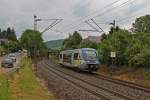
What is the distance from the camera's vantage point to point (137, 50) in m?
40.1

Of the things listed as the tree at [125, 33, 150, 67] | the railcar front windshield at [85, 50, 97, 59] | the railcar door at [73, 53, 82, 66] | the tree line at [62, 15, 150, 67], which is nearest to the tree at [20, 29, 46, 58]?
the railcar door at [73, 53, 82, 66]

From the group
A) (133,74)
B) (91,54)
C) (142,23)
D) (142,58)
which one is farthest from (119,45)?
(142,23)

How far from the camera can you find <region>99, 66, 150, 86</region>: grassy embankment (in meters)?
33.5

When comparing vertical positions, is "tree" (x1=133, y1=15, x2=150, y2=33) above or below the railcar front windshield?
above

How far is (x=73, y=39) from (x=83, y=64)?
73.1m

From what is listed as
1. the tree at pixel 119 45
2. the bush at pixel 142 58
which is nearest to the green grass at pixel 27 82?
the bush at pixel 142 58

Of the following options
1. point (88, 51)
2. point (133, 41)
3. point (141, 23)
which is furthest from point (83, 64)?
point (141, 23)

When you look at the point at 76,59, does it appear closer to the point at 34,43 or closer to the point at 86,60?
the point at 86,60

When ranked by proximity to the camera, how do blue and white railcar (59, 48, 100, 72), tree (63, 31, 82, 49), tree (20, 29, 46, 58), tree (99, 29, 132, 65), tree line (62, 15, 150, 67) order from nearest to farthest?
1. tree line (62, 15, 150, 67)
2. tree (99, 29, 132, 65)
3. blue and white railcar (59, 48, 100, 72)
4. tree (20, 29, 46, 58)
5. tree (63, 31, 82, 49)

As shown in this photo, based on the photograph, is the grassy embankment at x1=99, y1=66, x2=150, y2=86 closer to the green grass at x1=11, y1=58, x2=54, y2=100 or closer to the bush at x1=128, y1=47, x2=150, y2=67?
the bush at x1=128, y1=47, x2=150, y2=67

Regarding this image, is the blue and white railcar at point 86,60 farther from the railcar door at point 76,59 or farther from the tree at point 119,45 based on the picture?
the tree at point 119,45

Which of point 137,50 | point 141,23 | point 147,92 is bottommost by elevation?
point 147,92

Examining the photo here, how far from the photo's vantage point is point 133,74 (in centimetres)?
3731

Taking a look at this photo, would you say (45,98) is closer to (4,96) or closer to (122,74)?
(4,96)
